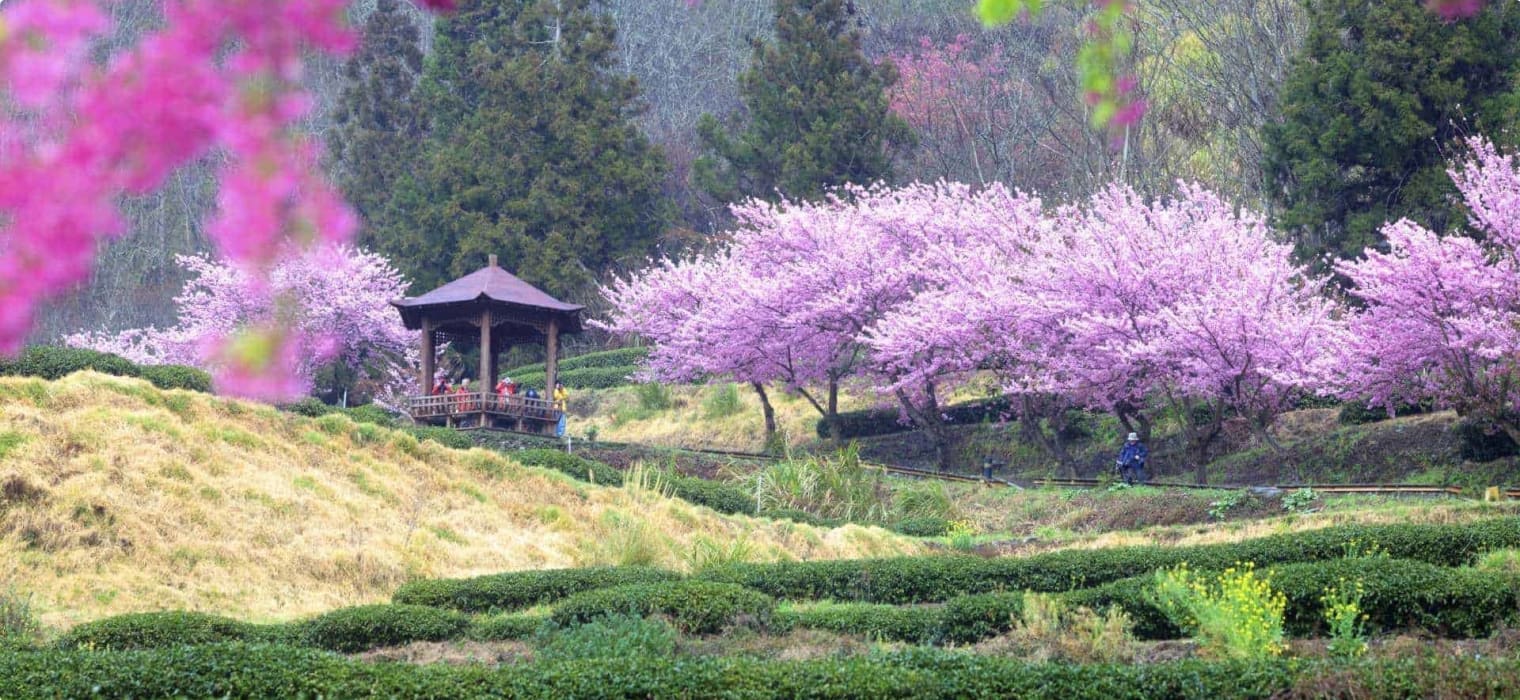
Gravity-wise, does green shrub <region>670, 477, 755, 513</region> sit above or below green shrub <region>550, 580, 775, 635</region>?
above

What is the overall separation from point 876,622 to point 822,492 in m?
13.6

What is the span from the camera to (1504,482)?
911 inches

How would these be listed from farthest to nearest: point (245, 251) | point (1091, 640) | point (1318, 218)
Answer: point (1318, 218)
point (1091, 640)
point (245, 251)

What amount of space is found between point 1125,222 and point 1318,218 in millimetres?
5503

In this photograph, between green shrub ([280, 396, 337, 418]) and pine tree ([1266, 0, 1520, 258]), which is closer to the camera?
green shrub ([280, 396, 337, 418])

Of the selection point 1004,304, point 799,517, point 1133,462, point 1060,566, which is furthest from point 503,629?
point 1004,304

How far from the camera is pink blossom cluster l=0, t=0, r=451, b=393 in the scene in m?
2.30

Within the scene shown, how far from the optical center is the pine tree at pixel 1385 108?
30.6m

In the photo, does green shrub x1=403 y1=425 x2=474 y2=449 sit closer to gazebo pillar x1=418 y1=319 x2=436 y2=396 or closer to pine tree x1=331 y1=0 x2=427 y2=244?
gazebo pillar x1=418 y1=319 x2=436 y2=396

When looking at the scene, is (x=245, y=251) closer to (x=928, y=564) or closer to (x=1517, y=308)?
(x=928, y=564)

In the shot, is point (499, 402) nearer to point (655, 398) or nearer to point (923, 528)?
point (655, 398)

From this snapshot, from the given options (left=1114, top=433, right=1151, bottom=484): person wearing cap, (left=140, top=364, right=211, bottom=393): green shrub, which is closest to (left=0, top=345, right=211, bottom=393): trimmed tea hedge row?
(left=140, top=364, right=211, bottom=393): green shrub

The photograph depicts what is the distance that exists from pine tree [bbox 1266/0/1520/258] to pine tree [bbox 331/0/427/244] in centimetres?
2935

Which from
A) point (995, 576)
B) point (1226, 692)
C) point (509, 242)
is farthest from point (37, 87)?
point (509, 242)
